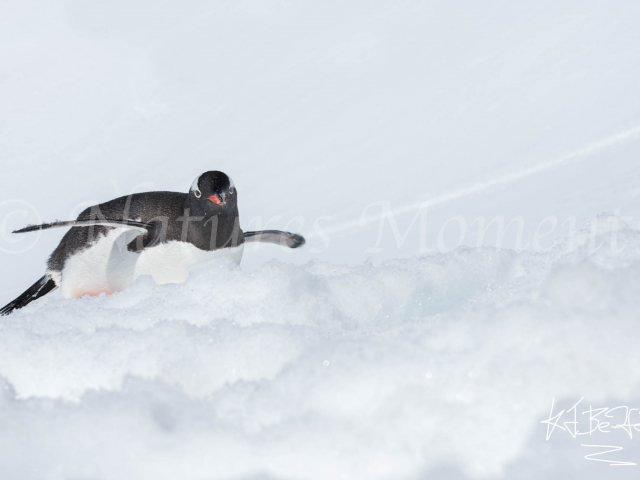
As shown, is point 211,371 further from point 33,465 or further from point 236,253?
point 236,253

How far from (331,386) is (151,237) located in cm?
168

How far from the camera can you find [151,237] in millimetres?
2785

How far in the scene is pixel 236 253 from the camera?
9.55 feet

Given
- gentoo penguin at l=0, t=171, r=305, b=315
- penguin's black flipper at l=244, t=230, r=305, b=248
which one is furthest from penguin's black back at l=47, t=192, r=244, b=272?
penguin's black flipper at l=244, t=230, r=305, b=248

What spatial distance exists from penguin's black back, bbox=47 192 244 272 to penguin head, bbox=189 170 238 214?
64 millimetres

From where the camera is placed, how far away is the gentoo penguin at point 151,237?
9.04 ft

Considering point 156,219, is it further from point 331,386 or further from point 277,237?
point 331,386

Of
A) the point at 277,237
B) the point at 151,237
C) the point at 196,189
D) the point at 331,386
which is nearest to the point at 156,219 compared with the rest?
the point at 151,237

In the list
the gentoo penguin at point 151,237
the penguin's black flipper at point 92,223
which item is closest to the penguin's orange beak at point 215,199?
the gentoo penguin at point 151,237

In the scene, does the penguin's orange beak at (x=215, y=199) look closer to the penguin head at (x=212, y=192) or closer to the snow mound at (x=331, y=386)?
the penguin head at (x=212, y=192)

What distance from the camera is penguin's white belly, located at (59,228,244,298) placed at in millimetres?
2730

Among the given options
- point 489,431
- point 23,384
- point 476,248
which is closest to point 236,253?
point 476,248

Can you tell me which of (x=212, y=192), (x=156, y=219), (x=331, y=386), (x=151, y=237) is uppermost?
(x=212, y=192)

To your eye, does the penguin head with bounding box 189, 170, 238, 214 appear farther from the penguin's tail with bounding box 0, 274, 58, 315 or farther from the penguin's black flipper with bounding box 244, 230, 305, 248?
the penguin's tail with bounding box 0, 274, 58, 315
